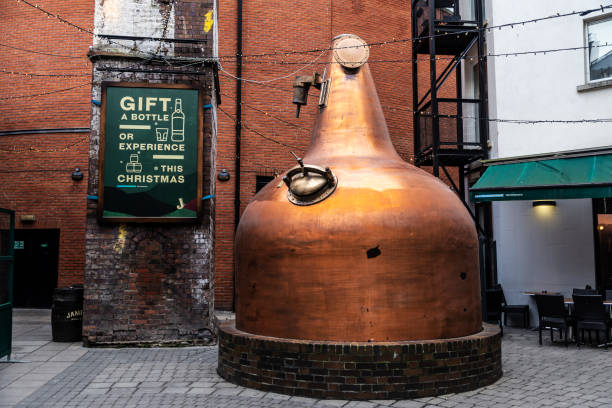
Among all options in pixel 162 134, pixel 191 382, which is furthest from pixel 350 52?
pixel 191 382

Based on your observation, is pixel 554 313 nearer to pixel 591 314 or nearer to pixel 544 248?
pixel 591 314

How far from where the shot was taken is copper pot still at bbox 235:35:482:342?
20.0 feet

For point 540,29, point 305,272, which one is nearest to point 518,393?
point 305,272

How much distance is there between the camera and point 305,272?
6254mm

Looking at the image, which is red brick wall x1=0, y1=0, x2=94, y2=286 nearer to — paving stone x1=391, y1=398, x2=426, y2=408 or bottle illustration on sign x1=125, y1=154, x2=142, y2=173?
bottle illustration on sign x1=125, y1=154, x2=142, y2=173

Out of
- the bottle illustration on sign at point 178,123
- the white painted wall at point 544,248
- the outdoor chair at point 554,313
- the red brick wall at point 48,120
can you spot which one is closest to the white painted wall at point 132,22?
the bottle illustration on sign at point 178,123

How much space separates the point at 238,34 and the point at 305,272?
971cm

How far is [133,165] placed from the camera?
932 centimetres

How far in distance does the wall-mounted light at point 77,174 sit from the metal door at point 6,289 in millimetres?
5009

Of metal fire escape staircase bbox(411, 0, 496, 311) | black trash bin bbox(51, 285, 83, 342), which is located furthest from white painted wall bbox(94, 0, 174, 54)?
metal fire escape staircase bbox(411, 0, 496, 311)

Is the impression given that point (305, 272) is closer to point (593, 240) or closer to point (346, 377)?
point (346, 377)

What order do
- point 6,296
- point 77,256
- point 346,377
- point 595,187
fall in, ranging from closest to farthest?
point 346,377 < point 6,296 < point 595,187 < point 77,256

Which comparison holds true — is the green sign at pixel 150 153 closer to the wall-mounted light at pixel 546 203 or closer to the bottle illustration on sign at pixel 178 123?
the bottle illustration on sign at pixel 178 123

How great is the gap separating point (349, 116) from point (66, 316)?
622 centimetres
